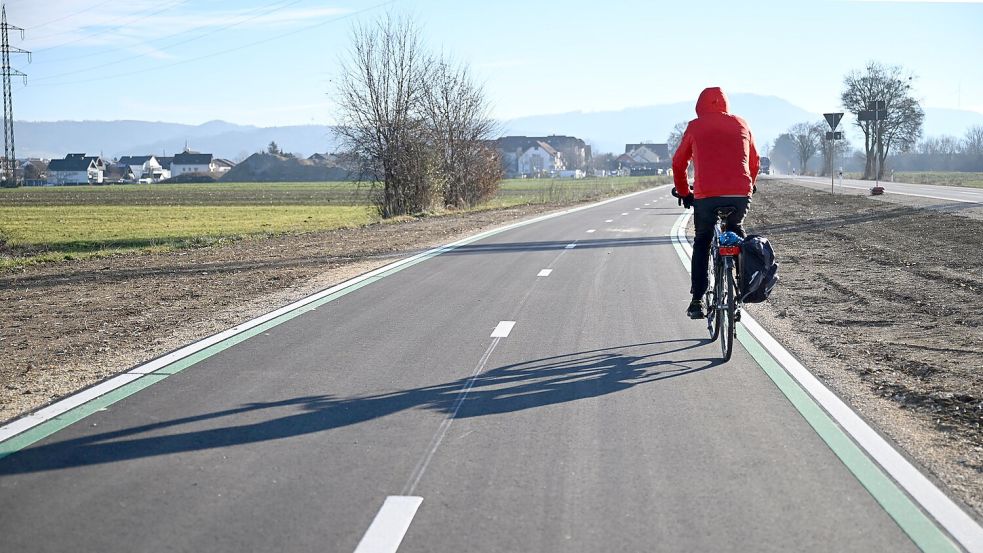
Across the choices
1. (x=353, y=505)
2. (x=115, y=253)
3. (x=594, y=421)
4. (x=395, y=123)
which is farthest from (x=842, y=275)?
(x=395, y=123)

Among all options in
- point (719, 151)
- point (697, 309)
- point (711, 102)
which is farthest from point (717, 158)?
point (697, 309)

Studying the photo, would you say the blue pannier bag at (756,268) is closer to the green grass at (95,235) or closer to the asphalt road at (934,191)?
the green grass at (95,235)

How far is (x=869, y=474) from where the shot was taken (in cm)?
495

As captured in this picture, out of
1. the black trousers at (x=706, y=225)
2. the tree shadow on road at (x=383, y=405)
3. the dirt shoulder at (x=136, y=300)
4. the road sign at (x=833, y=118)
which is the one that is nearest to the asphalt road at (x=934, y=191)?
the road sign at (x=833, y=118)

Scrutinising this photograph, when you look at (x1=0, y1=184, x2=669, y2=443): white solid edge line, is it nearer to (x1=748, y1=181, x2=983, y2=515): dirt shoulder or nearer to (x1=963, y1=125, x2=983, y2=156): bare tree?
(x1=748, y1=181, x2=983, y2=515): dirt shoulder

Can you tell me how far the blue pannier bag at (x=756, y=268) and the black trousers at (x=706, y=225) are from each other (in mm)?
376

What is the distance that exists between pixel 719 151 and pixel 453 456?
420cm

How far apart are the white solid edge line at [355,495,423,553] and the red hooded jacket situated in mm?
4673

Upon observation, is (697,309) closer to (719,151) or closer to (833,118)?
(719,151)

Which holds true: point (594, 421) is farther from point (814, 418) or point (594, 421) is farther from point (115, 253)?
point (115, 253)

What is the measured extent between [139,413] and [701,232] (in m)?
4.83

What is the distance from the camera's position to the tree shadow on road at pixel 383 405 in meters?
5.37

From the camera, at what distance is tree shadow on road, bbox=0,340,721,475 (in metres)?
5.37

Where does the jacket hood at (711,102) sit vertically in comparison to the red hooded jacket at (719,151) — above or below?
above
